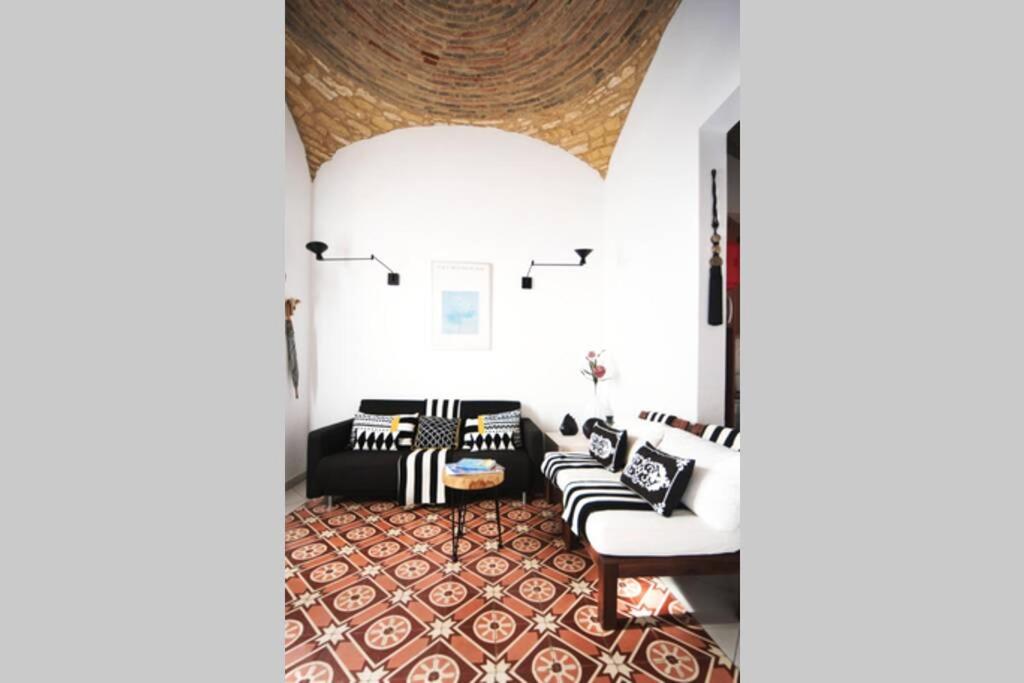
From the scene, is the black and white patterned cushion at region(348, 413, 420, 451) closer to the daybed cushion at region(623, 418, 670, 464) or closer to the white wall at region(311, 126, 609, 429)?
the white wall at region(311, 126, 609, 429)

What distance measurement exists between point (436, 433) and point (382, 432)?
0.47 metres

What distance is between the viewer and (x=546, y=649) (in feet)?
4.96

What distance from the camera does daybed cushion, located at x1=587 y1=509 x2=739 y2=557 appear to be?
1619 millimetres

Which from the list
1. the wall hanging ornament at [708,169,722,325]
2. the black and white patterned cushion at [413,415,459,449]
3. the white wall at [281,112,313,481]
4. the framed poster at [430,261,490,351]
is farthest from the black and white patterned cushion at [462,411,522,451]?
the wall hanging ornament at [708,169,722,325]

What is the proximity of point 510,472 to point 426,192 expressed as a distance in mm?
2855

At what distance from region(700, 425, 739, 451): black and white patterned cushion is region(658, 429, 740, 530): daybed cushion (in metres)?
0.04

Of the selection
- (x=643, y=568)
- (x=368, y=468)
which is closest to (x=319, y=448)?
Answer: (x=368, y=468)

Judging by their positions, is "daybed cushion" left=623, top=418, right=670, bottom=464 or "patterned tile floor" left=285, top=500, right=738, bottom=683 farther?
"daybed cushion" left=623, top=418, right=670, bottom=464

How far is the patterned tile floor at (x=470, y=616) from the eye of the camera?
1.42 m

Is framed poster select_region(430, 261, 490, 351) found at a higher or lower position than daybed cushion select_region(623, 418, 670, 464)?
higher

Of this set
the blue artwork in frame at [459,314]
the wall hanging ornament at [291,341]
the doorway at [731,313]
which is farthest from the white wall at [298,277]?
the doorway at [731,313]

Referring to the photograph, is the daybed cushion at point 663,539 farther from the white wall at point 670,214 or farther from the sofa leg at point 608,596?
the white wall at point 670,214

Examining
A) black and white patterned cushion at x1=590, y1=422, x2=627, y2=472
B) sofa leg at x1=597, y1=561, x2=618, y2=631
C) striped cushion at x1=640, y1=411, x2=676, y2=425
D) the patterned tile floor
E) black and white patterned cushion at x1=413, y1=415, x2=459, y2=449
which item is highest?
striped cushion at x1=640, y1=411, x2=676, y2=425

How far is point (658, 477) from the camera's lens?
185 cm
